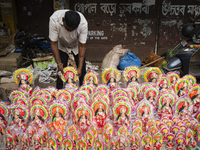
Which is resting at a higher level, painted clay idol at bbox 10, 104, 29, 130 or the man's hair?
the man's hair

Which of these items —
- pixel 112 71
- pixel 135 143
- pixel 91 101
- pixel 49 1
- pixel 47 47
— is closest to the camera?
pixel 135 143

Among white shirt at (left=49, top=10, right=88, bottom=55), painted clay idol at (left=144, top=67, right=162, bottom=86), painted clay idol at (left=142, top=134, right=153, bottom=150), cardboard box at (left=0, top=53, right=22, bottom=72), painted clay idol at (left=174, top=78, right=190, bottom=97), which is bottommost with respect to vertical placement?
painted clay idol at (left=142, top=134, right=153, bottom=150)

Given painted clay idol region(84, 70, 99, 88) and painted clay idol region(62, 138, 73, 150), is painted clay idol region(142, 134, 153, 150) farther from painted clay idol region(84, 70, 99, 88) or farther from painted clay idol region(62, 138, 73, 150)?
painted clay idol region(84, 70, 99, 88)

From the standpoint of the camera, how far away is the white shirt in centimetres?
231

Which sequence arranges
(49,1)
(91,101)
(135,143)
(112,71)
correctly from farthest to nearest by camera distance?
(49,1) < (112,71) < (91,101) < (135,143)

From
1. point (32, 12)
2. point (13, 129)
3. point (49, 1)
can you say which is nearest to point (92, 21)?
point (49, 1)

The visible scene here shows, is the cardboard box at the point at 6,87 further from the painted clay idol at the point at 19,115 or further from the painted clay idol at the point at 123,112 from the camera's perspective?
the painted clay idol at the point at 123,112

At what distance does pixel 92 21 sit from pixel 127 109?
12.9 feet

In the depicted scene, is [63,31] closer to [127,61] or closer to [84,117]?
[84,117]

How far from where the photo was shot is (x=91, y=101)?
186cm

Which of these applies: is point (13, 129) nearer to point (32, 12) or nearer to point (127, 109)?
point (127, 109)

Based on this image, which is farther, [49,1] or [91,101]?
[49,1]

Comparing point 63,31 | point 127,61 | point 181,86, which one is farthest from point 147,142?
point 127,61

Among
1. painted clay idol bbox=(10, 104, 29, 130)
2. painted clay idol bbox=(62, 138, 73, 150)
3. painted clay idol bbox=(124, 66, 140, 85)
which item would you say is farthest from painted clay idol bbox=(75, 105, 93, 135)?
painted clay idol bbox=(124, 66, 140, 85)
